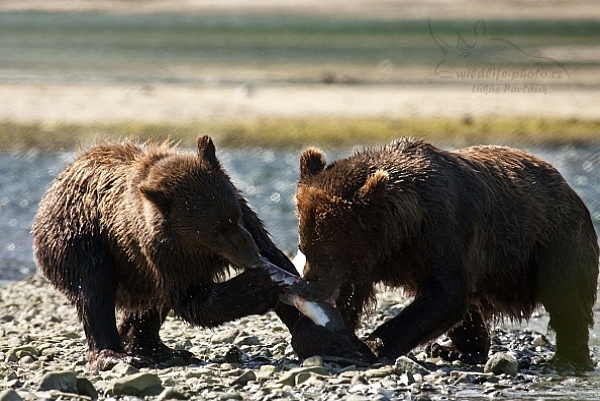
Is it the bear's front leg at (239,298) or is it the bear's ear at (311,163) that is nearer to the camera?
the bear's front leg at (239,298)

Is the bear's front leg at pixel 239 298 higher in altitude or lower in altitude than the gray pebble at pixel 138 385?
higher

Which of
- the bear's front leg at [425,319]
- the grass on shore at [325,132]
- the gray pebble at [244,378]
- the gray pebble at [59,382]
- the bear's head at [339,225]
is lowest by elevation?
the gray pebble at [244,378]

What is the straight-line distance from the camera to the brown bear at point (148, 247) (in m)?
8.69

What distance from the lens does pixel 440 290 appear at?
28.4 feet

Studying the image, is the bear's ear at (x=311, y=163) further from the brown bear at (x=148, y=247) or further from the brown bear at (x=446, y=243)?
the brown bear at (x=148, y=247)

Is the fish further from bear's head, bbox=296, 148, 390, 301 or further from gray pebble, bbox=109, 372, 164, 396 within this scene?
gray pebble, bbox=109, 372, 164, 396

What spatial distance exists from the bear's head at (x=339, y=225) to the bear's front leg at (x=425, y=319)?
407 mm

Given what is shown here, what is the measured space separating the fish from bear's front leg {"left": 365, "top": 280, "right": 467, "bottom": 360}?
0.34 metres

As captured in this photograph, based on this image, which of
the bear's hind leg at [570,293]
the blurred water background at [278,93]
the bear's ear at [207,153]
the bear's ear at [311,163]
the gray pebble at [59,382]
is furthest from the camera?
the blurred water background at [278,93]

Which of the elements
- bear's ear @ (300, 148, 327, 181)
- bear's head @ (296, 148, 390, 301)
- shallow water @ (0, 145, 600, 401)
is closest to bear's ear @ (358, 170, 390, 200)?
bear's head @ (296, 148, 390, 301)

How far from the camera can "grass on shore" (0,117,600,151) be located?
25.8m

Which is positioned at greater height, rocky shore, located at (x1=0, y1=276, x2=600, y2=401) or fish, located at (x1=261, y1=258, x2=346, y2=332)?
fish, located at (x1=261, y1=258, x2=346, y2=332)

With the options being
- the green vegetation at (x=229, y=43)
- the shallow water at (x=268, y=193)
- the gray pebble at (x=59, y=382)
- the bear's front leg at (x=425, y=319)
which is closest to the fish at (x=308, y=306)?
the bear's front leg at (x=425, y=319)

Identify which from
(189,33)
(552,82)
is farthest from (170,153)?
(189,33)
